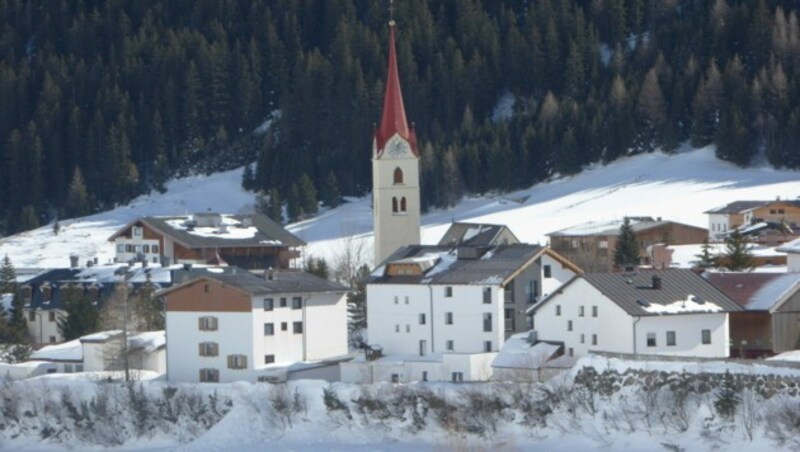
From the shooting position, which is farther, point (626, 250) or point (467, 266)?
point (626, 250)

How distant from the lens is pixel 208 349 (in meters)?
54.2

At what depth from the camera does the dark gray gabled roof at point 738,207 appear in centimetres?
8119

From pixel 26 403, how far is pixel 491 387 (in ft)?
41.5

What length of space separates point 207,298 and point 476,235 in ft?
41.5

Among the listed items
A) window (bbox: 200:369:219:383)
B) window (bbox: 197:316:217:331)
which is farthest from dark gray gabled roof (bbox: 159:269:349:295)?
window (bbox: 200:369:219:383)

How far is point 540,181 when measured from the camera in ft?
325

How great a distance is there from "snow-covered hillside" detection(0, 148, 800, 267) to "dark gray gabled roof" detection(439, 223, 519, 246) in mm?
13112

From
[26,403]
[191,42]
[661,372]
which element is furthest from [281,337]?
[191,42]

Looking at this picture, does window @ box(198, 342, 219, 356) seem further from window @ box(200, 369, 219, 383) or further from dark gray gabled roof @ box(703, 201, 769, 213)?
dark gray gabled roof @ box(703, 201, 769, 213)

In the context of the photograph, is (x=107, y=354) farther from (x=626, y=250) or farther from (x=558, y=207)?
(x=558, y=207)

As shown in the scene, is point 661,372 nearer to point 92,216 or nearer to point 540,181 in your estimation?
point 540,181

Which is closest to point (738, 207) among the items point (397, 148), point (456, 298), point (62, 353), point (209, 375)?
point (397, 148)

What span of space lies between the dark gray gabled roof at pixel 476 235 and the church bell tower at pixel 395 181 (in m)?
6.64

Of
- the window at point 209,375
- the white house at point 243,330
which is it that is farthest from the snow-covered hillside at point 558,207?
the window at point 209,375
